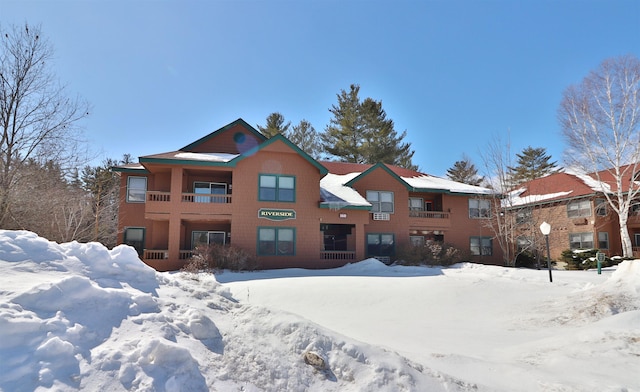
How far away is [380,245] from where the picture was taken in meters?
24.4

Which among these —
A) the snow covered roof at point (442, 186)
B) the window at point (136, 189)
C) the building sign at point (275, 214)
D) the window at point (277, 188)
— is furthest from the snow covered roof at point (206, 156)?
the snow covered roof at point (442, 186)

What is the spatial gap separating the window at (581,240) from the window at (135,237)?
103 feet

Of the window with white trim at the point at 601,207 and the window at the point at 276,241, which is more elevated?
the window with white trim at the point at 601,207

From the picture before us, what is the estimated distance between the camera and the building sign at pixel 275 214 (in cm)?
2062

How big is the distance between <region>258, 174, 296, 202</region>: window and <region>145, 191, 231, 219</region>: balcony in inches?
76.7

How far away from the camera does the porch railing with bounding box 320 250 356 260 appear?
2180 centimetres

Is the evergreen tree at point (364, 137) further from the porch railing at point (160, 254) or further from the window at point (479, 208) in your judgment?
the porch railing at point (160, 254)

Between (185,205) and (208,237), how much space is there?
3056 mm

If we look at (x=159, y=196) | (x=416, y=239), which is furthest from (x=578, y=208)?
(x=159, y=196)

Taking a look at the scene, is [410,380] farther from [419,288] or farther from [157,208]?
[157,208]

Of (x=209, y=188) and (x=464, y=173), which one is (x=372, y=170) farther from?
(x=464, y=173)

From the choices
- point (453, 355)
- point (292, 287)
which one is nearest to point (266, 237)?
point (292, 287)

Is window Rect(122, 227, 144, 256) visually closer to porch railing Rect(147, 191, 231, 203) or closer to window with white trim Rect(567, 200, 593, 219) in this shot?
porch railing Rect(147, 191, 231, 203)

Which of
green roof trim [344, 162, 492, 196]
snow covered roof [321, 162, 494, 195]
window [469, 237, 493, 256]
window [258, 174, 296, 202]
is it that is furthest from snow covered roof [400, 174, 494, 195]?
window [258, 174, 296, 202]
